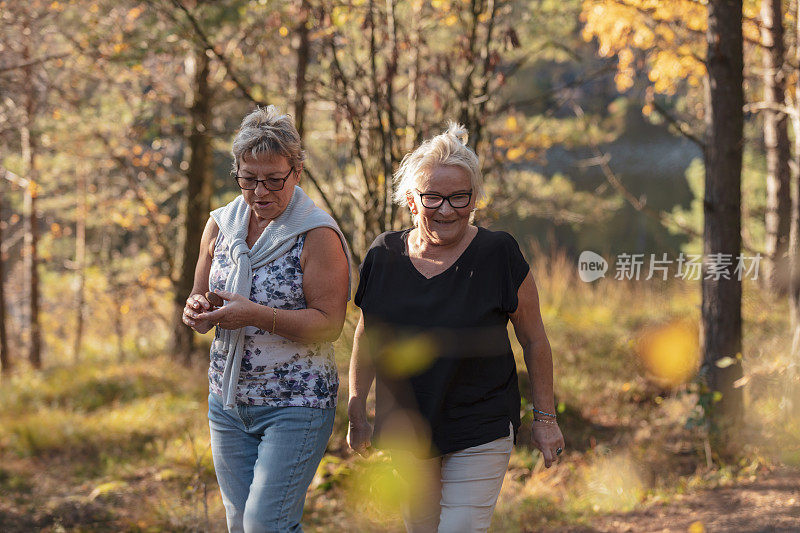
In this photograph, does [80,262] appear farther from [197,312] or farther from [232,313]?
Answer: [232,313]

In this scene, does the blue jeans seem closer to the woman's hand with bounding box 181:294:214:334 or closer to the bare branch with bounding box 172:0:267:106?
the woman's hand with bounding box 181:294:214:334

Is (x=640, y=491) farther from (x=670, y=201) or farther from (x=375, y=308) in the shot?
(x=670, y=201)

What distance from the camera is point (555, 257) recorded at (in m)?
11.0

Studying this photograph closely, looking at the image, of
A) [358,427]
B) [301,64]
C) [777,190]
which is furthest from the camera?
[777,190]

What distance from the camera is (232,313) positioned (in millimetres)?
2398

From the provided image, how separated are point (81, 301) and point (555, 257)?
35.1 ft

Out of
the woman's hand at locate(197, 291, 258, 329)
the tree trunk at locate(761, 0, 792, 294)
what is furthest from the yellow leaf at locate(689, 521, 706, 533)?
the tree trunk at locate(761, 0, 792, 294)

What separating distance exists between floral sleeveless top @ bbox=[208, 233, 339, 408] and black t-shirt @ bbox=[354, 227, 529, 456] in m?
0.25

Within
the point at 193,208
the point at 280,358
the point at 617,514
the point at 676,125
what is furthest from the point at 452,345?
the point at 193,208

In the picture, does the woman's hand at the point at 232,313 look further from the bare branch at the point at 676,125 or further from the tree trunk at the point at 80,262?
the tree trunk at the point at 80,262

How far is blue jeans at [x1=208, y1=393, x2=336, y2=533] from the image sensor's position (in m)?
2.49

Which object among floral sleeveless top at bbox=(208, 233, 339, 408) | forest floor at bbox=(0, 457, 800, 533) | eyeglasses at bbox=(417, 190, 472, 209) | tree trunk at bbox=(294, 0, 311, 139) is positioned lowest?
forest floor at bbox=(0, 457, 800, 533)

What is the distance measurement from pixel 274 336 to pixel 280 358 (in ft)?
0.24

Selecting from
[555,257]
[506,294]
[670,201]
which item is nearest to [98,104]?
[555,257]
